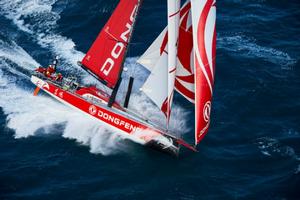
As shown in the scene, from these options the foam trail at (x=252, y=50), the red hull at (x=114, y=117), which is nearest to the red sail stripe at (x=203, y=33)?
the red hull at (x=114, y=117)

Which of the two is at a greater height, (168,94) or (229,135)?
(168,94)

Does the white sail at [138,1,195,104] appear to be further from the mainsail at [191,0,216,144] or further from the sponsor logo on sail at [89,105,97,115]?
the sponsor logo on sail at [89,105,97,115]

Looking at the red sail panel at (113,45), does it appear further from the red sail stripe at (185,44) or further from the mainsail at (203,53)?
the mainsail at (203,53)

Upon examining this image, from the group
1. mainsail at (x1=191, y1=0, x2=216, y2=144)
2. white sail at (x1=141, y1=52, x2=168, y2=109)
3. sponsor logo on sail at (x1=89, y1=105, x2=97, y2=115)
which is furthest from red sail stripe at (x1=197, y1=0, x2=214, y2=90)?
sponsor logo on sail at (x1=89, y1=105, x2=97, y2=115)

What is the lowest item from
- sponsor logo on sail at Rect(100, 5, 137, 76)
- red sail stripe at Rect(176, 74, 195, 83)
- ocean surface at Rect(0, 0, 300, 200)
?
ocean surface at Rect(0, 0, 300, 200)

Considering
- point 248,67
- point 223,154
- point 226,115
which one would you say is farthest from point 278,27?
point 223,154

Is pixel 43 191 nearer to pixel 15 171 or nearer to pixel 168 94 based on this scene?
pixel 15 171

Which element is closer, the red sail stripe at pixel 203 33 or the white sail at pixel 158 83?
the red sail stripe at pixel 203 33
